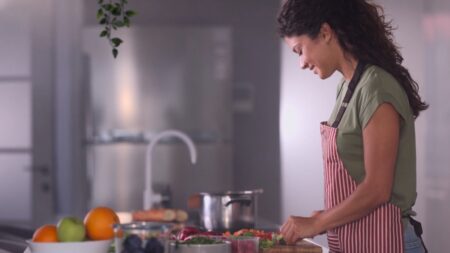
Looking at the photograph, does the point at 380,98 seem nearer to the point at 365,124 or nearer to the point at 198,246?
the point at 365,124

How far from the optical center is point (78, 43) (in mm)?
6086

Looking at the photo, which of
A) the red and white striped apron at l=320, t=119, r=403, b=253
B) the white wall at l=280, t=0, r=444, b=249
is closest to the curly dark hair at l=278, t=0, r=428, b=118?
the red and white striped apron at l=320, t=119, r=403, b=253

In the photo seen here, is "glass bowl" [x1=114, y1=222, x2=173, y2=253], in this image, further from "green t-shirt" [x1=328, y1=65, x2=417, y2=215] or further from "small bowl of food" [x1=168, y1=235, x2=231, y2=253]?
"green t-shirt" [x1=328, y1=65, x2=417, y2=215]

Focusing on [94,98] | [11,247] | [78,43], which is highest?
A: [78,43]

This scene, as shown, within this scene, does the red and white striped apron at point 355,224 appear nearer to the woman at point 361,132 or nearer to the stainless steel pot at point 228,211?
the woman at point 361,132

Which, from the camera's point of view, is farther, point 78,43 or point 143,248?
point 78,43

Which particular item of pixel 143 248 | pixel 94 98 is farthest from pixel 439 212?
pixel 94 98

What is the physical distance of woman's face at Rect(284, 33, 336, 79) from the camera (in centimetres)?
222

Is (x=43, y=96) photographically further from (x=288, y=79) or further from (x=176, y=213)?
(x=176, y=213)

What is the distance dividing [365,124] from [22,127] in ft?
14.1

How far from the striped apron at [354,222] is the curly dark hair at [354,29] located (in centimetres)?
5

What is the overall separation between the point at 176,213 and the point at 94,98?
8.56 feet

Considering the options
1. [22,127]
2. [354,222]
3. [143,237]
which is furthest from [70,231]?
[22,127]

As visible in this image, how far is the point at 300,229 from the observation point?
83.1 inches
